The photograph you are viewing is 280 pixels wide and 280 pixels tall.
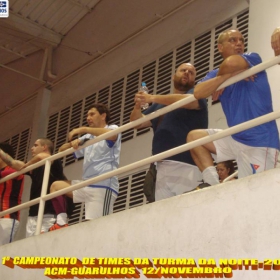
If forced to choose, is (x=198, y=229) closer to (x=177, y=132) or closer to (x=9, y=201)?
(x=177, y=132)

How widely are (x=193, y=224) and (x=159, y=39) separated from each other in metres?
5.21

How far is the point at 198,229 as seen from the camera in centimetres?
350

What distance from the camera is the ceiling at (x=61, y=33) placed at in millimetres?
8906

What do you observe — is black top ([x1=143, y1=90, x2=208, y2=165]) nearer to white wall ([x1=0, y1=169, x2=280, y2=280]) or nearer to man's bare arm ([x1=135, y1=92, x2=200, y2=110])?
man's bare arm ([x1=135, y1=92, x2=200, y2=110])

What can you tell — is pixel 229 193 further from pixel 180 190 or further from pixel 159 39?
pixel 159 39

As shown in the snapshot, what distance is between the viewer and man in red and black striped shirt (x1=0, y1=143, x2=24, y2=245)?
554cm

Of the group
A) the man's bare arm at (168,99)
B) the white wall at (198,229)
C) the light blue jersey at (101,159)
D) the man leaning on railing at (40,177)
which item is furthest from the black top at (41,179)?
the man's bare arm at (168,99)

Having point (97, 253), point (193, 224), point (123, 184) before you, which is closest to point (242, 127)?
point (193, 224)

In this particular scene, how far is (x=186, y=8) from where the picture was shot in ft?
26.3

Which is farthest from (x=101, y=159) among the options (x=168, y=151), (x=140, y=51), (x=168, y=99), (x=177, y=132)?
(x=140, y=51)

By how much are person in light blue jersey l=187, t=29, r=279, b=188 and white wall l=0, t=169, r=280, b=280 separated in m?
0.33

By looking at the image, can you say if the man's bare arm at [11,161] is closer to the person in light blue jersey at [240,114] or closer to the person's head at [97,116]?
the person's head at [97,116]

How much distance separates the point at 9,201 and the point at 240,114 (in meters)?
2.85

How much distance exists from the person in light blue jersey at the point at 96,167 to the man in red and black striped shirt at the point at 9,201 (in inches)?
25.6
